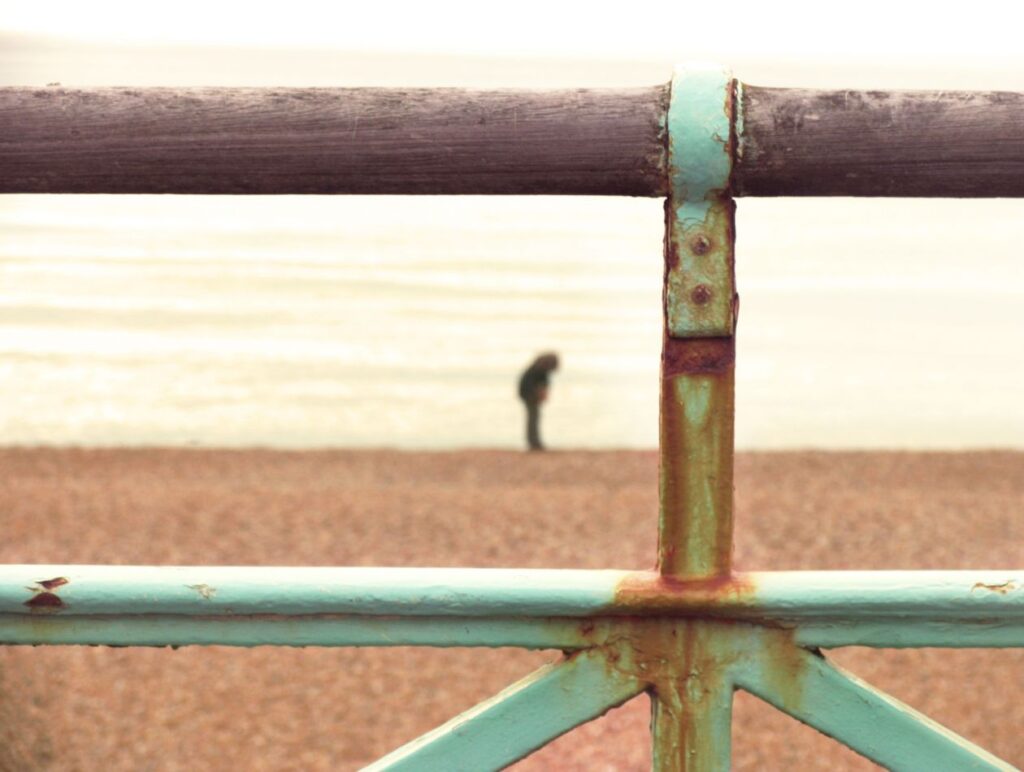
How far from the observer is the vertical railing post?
2.86ft

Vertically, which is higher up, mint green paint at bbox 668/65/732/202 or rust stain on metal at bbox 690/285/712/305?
mint green paint at bbox 668/65/732/202

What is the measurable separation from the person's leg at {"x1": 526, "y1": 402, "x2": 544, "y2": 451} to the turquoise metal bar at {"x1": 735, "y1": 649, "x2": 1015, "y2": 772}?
5502 millimetres

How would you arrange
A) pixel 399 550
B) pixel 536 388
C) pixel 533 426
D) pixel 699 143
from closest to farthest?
pixel 699 143
pixel 399 550
pixel 533 426
pixel 536 388

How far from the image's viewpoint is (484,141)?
88 centimetres

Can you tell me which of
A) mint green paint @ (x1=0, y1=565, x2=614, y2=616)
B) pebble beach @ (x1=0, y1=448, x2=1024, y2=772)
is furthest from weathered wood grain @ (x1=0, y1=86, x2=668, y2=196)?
pebble beach @ (x1=0, y1=448, x2=1024, y2=772)

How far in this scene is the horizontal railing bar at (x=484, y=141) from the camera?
87cm

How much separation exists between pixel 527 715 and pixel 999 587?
0.36 meters

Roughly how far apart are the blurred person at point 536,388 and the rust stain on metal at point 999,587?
566 centimetres

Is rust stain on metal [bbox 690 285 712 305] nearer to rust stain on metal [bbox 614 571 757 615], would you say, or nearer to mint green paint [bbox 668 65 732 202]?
mint green paint [bbox 668 65 732 202]

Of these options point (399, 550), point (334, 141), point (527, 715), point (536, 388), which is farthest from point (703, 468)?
point (536, 388)

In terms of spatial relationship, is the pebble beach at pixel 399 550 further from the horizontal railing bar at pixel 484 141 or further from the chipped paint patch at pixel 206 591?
the horizontal railing bar at pixel 484 141

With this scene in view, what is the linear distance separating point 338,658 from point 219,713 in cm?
37

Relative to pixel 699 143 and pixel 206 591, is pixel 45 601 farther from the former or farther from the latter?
pixel 699 143

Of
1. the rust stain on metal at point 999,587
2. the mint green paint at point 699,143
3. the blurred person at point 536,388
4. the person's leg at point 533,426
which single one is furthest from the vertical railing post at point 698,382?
the blurred person at point 536,388
